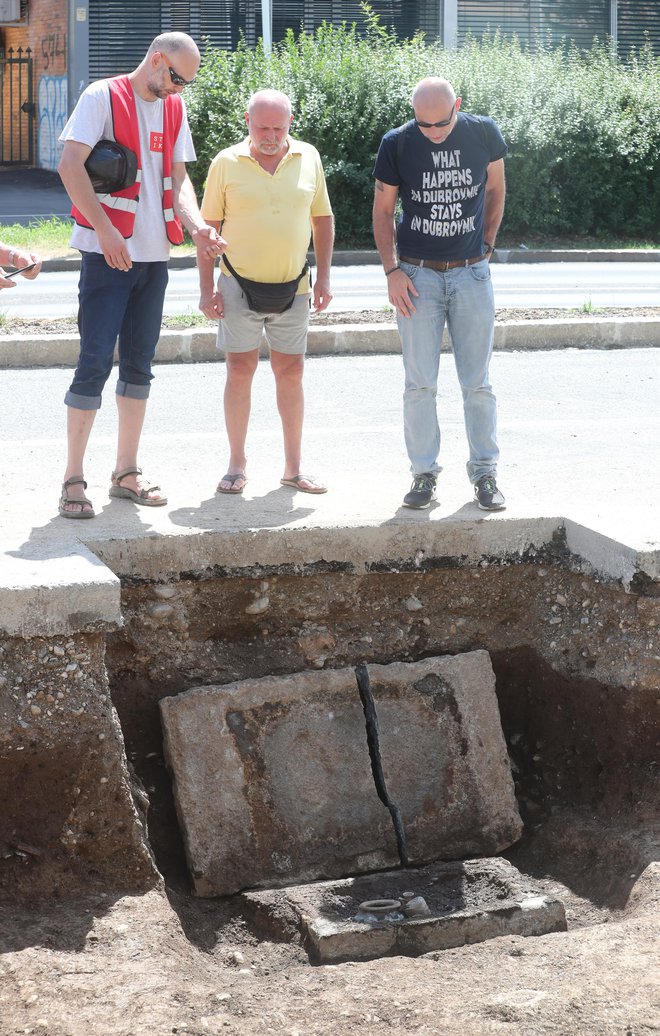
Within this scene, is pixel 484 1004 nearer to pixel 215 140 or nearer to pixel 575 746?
pixel 575 746

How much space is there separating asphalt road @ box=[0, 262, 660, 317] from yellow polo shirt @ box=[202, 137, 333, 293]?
22.7 ft

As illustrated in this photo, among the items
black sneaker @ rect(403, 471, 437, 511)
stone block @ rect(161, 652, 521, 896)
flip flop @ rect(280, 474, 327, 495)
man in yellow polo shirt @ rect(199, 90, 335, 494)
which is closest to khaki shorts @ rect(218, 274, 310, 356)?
man in yellow polo shirt @ rect(199, 90, 335, 494)

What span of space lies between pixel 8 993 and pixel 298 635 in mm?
1871

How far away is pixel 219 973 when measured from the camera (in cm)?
386

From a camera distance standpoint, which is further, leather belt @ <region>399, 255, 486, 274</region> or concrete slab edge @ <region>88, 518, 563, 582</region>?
leather belt @ <region>399, 255, 486, 274</region>

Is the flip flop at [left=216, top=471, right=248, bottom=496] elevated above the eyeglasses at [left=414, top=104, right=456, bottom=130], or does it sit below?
below

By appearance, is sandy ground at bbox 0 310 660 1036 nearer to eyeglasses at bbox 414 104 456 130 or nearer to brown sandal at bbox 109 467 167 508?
brown sandal at bbox 109 467 167 508

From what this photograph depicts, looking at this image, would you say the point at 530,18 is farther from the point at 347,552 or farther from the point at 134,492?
the point at 347,552

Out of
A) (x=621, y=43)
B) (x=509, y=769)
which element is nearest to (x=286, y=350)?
(x=509, y=769)

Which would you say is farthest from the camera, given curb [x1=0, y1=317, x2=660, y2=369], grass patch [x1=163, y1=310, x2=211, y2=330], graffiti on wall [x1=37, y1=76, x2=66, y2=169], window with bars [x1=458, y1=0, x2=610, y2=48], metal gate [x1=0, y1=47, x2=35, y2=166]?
metal gate [x1=0, y1=47, x2=35, y2=166]

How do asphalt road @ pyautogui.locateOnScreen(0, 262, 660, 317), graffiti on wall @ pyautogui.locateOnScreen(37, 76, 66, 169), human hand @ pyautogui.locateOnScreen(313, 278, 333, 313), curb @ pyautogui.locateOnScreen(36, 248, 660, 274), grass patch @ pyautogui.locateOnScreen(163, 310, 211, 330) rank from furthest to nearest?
graffiti on wall @ pyautogui.locateOnScreen(37, 76, 66, 169) → curb @ pyautogui.locateOnScreen(36, 248, 660, 274) → asphalt road @ pyautogui.locateOnScreen(0, 262, 660, 317) → grass patch @ pyautogui.locateOnScreen(163, 310, 211, 330) → human hand @ pyautogui.locateOnScreen(313, 278, 333, 313)

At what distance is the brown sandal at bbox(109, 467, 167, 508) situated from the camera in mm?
5090

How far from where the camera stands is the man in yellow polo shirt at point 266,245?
Answer: 4.97 m

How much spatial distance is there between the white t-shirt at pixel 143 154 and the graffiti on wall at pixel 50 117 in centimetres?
2448
